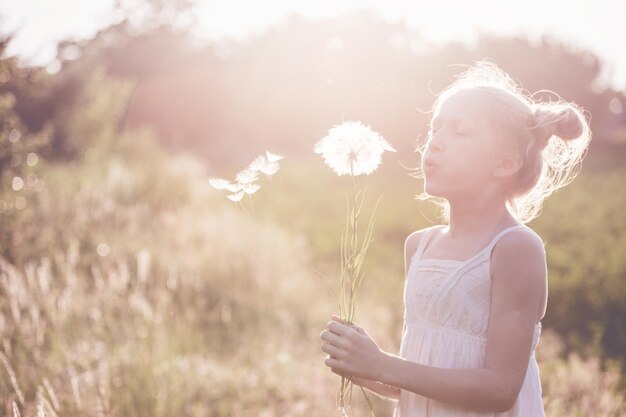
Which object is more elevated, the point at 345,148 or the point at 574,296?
the point at 345,148

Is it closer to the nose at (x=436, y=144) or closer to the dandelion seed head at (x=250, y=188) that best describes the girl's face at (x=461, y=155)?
the nose at (x=436, y=144)

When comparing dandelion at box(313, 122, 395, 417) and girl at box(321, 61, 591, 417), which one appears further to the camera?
dandelion at box(313, 122, 395, 417)

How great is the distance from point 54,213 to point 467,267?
7.09 meters

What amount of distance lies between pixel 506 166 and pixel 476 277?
0.37 m

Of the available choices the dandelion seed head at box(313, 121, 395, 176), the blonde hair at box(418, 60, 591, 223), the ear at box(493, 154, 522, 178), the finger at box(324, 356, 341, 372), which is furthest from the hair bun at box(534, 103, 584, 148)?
the finger at box(324, 356, 341, 372)

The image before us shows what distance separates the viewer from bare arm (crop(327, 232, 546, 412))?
5.49 feet

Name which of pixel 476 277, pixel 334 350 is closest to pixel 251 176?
pixel 334 350

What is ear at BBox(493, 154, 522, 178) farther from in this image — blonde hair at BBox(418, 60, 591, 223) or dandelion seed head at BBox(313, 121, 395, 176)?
dandelion seed head at BBox(313, 121, 395, 176)

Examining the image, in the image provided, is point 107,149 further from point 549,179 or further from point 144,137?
point 549,179

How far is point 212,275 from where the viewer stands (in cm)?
746

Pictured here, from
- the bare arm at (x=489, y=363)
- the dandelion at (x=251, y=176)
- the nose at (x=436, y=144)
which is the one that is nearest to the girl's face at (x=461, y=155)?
the nose at (x=436, y=144)

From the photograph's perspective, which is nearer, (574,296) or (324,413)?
(324,413)

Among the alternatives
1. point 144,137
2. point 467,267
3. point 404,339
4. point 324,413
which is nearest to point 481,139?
point 467,267

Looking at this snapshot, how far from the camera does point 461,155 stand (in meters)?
1.87
